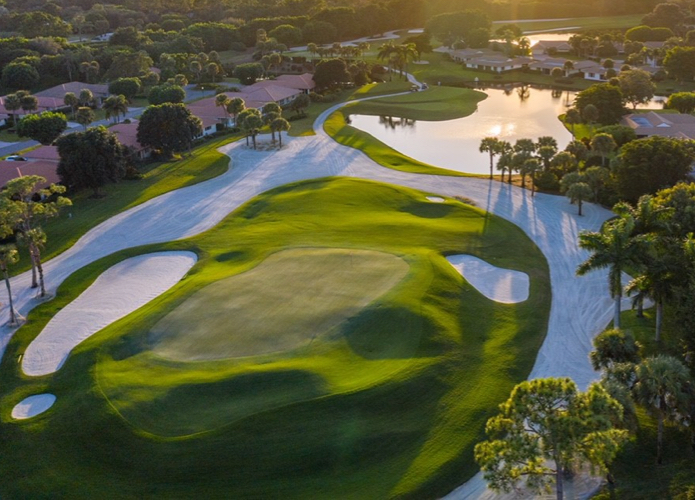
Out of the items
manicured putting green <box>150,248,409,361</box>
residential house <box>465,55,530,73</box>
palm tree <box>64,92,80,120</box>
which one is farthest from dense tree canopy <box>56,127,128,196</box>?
residential house <box>465,55,530,73</box>

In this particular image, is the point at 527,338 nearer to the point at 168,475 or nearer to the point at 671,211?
the point at 671,211

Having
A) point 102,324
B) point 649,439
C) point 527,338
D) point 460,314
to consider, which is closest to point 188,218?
point 102,324

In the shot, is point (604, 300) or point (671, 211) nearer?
point (671, 211)

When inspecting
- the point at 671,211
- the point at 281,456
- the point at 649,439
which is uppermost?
the point at 671,211

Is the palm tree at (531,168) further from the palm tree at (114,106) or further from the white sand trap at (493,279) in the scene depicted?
the palm tree at (114,106)

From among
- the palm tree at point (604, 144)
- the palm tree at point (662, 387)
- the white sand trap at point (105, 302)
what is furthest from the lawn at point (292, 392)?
the palm tree at point (604, 144)
